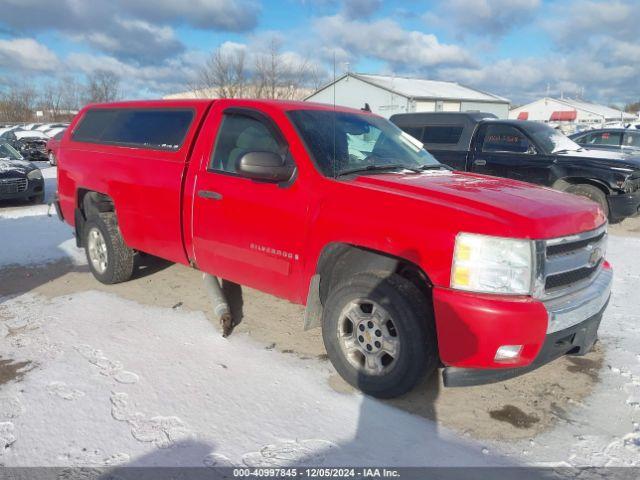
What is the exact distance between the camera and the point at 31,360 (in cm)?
364

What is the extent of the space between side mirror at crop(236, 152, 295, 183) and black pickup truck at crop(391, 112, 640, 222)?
242 inches

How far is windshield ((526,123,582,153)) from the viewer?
8320 mm

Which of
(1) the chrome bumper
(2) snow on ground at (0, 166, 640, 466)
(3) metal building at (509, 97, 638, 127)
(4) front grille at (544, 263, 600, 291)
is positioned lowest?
(2) snow on ground at (0, 166, 640, 466)

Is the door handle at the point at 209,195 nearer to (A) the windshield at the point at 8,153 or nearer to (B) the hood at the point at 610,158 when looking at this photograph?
(B) the hood at the point at 610,158

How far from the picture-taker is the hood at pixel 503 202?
2672 mm

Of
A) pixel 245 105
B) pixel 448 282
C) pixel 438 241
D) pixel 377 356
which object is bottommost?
pixel 377 356

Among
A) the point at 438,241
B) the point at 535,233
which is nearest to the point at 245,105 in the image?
the point at 438,241

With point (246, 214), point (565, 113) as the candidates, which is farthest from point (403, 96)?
point (565, 113)

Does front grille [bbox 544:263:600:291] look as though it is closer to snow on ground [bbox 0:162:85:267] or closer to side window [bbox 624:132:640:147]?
snow on ground [bbox 0:162:85:267]

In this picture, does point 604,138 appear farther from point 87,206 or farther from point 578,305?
point 87,206

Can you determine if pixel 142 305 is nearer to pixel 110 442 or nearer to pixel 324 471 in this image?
pixel 110 442

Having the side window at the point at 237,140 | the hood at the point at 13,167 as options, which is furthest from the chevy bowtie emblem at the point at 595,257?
the hood at the point at 13,167

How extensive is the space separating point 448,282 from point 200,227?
218cm

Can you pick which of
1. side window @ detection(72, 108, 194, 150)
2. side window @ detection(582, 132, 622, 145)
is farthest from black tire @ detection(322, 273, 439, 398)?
side window @ detection(582, 132, 622, 145)
